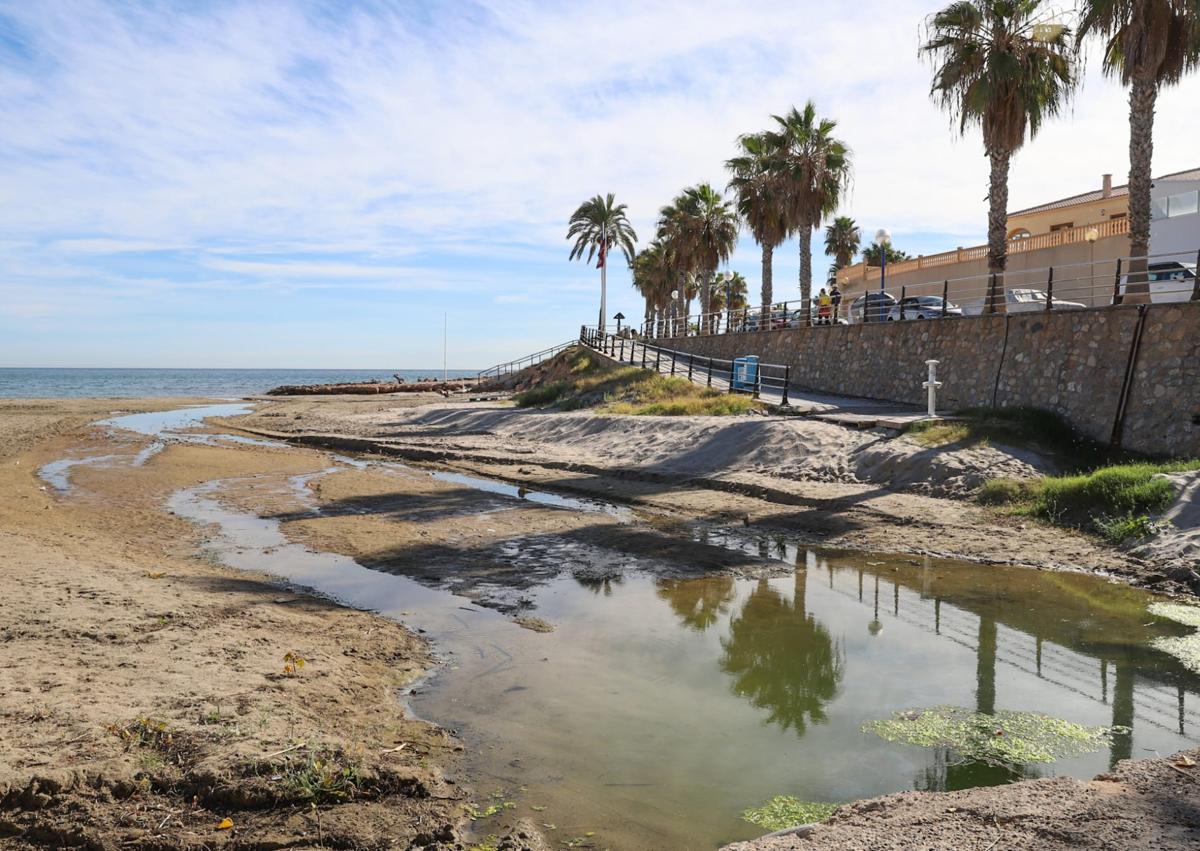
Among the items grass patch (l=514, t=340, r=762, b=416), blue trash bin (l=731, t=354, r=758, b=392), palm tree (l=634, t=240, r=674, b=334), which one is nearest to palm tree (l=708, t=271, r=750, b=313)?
palm tree (l=634, t=240, r=674, b=334)

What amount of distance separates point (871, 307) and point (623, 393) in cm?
882

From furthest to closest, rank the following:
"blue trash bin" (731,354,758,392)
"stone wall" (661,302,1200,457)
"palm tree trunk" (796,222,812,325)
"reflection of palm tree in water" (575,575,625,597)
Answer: "palm tree trunk" (796,222,812,325) → "blue trash bin" (731,354,758,392) → "stone wall" (661,302,1200,457) → "reflection of palm tree in water" (575,575,625,597)

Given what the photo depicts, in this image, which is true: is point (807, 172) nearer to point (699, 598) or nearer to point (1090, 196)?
point (1090, 196)

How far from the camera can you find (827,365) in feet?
92.3

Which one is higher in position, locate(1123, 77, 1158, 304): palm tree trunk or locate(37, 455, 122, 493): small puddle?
locate(1123, 77, 1158, 304): palm tree trunk

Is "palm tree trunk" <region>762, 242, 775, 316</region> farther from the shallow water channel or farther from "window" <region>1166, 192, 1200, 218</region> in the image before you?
the shallow water channel

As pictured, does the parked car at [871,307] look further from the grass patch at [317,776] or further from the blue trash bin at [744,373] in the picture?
the grass patch at [317,776]

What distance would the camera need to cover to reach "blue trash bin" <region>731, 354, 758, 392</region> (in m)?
27.1

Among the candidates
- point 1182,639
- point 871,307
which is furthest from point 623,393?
point 1182,639

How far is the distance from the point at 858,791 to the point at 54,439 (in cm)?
3273

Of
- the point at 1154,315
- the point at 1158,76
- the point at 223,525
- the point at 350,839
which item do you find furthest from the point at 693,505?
the point at 1158,76

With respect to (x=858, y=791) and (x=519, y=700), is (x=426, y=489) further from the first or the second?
(x=858, y=791)

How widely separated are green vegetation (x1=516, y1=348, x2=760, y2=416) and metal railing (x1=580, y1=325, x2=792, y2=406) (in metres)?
0.61

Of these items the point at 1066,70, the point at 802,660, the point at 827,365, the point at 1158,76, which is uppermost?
the point at 1066,70
